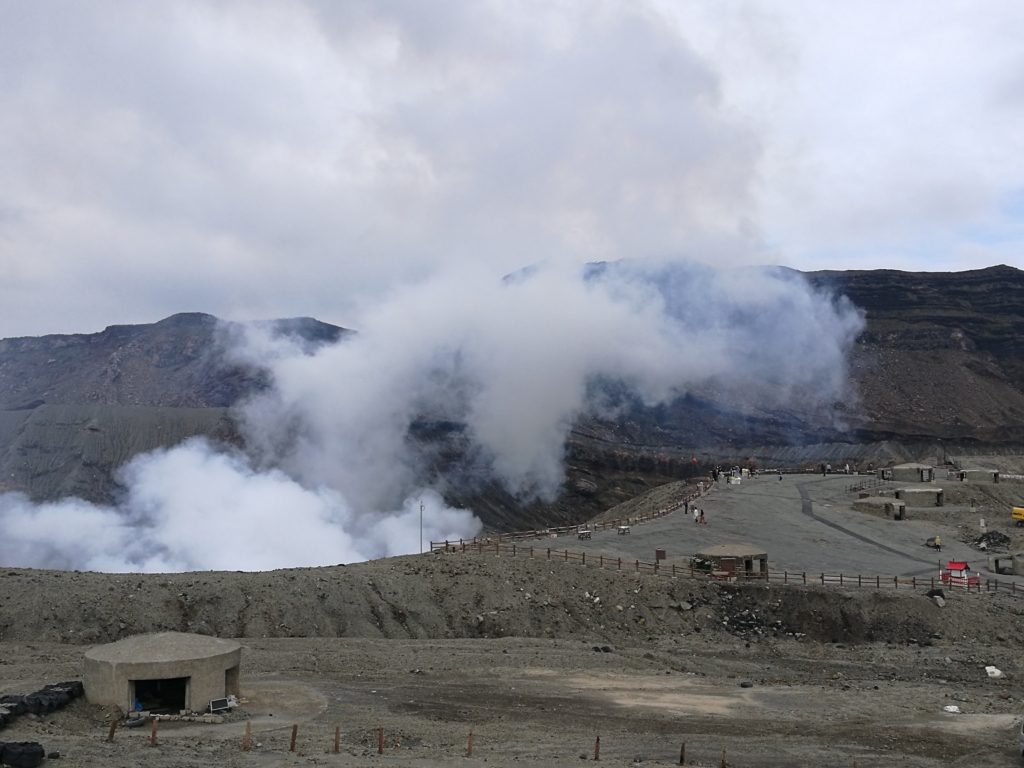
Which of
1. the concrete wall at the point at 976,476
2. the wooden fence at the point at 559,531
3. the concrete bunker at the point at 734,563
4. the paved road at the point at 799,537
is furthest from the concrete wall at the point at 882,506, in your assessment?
the concrete bunker at the point at 734,563

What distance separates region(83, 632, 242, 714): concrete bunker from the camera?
24.9 m

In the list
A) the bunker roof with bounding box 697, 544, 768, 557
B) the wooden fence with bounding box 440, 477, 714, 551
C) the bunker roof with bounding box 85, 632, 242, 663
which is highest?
the wooden fence with bounding box 440, 477, 714, 551

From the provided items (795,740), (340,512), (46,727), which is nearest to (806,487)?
(340,512)

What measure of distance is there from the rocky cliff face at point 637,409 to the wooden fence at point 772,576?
49431 mm

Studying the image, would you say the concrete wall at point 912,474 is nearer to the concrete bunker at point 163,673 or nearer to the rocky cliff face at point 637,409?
the rocky cliff face at point 637,409

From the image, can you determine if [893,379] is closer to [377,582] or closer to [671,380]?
[671,380]

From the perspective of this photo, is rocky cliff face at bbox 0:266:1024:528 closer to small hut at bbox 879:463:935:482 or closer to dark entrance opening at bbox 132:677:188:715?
small hut at bbox 879:463:935:482

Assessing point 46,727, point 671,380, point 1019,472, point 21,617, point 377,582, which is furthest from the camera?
point 671,380

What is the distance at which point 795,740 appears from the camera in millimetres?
23797

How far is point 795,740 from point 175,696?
53.7ft

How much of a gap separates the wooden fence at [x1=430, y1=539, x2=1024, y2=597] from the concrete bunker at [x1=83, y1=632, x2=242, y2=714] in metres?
20.3

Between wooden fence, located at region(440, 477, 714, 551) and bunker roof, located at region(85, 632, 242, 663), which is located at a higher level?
wooden fence, located at region(440, 477, 714, 551)

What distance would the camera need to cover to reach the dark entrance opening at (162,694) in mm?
25891

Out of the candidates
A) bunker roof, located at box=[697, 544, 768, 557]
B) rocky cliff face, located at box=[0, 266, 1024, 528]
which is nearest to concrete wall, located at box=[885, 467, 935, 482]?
rocky cliff face, located at box=[0, 266, 1024, 528]
